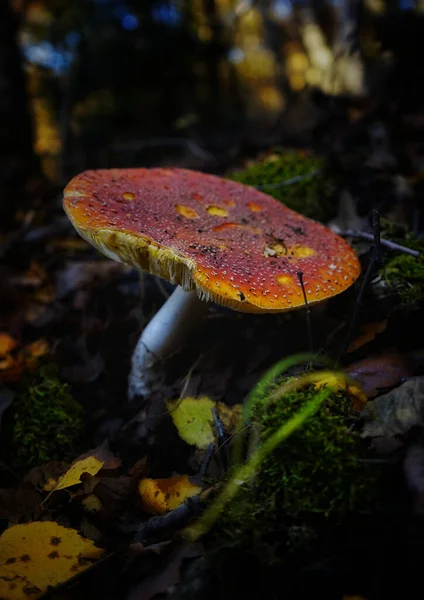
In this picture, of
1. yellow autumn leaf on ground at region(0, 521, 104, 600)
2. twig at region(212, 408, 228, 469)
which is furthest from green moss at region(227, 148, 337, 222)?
yellow autumn leaf on ground at region(0, 521, 104, 600)

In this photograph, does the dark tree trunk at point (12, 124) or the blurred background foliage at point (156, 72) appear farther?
the blurred background foliage at point (156, 72)

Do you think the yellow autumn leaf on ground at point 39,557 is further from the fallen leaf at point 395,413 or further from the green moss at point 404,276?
the green moss at point 404,276

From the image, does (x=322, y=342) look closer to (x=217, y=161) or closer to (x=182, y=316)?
(x=182, y=316)

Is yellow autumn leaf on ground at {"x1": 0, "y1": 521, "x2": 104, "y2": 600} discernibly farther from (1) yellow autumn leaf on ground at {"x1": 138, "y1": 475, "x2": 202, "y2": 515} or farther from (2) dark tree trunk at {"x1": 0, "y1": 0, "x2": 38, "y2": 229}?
(2) dark tree trunk at {"x1": 0, "y1": 0, "x2": 38, "y2": 229}

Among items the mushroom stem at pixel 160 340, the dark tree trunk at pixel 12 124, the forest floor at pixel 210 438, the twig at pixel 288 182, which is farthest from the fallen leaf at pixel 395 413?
the dark tree trunk at pixel 12 124

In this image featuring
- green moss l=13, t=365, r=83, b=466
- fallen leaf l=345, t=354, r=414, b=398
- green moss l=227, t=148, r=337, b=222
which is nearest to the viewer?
fallen leaf l=345, t=354, r=414, b=398
